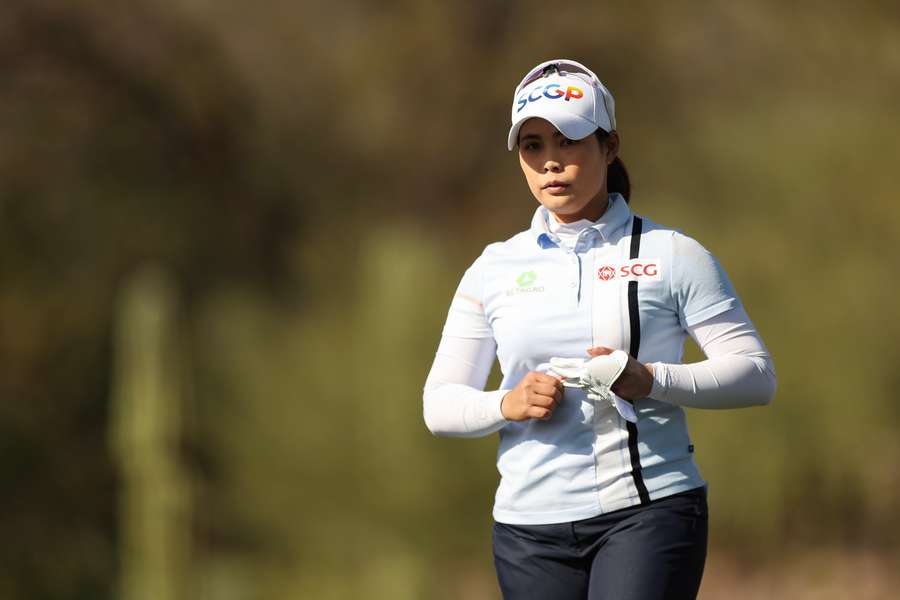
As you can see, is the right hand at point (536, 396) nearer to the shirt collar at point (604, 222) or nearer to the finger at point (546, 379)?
the finger at point (546, 379)

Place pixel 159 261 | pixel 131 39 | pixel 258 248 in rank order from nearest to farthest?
pixel 159 261, pixel 258 248, pixel 131 39

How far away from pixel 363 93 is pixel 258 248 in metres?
2.88

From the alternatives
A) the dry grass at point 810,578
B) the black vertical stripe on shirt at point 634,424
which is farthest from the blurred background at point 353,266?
the black vertical stripe on shirt at point 634,424

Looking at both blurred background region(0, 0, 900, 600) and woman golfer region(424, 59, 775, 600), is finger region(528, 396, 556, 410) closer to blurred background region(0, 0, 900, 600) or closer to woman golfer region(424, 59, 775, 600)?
woman golfer region(424, 59, 775, 600)

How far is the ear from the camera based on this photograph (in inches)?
109

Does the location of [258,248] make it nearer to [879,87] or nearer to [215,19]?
[215,19]

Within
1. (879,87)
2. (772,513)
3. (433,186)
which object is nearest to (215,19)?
(433,186)

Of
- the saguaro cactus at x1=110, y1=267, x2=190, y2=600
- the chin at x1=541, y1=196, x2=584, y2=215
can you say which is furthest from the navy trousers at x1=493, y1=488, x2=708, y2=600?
the saguaro cactus at x1=110, y1=267, x2=190, y2=600

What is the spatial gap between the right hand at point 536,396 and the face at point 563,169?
0.96 ft

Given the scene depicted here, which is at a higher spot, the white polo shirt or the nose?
the nose

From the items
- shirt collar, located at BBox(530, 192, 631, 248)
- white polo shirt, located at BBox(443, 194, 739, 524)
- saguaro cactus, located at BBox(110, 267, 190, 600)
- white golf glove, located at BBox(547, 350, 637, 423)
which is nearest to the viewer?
white golf glove, located at BBox(547, 350, 637, 423)

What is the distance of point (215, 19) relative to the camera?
70.6 feet

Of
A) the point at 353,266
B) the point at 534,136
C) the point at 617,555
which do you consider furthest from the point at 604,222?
the point at 353,266

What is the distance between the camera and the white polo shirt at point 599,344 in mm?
2580
